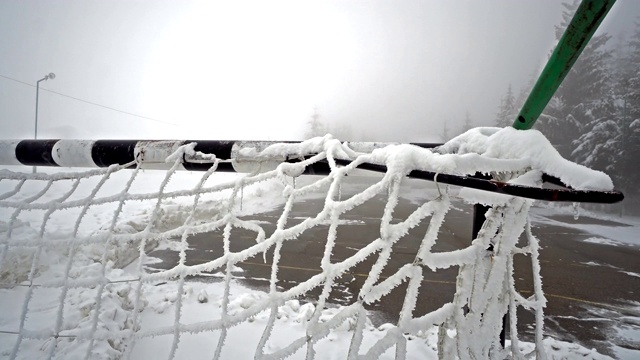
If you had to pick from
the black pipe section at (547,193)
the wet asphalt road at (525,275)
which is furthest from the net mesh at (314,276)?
the wet asphalt road at (525,275)

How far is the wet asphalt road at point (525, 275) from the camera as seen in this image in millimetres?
4020

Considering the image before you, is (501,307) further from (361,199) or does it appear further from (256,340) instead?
(256,340)

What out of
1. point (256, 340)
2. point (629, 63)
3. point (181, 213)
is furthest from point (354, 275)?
point (629, 63)

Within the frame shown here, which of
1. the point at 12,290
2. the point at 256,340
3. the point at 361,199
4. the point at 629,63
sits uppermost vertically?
the point at 629,63

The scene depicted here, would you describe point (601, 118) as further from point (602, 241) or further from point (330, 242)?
point (330, 242)

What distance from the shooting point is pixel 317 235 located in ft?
26.2

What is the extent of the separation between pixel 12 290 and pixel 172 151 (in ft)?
12.2

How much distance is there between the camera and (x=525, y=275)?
5609 mm

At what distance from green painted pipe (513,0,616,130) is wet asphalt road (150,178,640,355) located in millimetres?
3637

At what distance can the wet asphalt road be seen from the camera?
4020mm

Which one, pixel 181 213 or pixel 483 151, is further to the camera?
pixel 181 213

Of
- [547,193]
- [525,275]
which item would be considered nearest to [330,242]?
[547,193]

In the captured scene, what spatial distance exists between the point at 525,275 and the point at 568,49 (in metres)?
6.47

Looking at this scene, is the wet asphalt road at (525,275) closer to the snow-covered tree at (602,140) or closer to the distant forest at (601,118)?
the snow-covered tree at (602,140)
